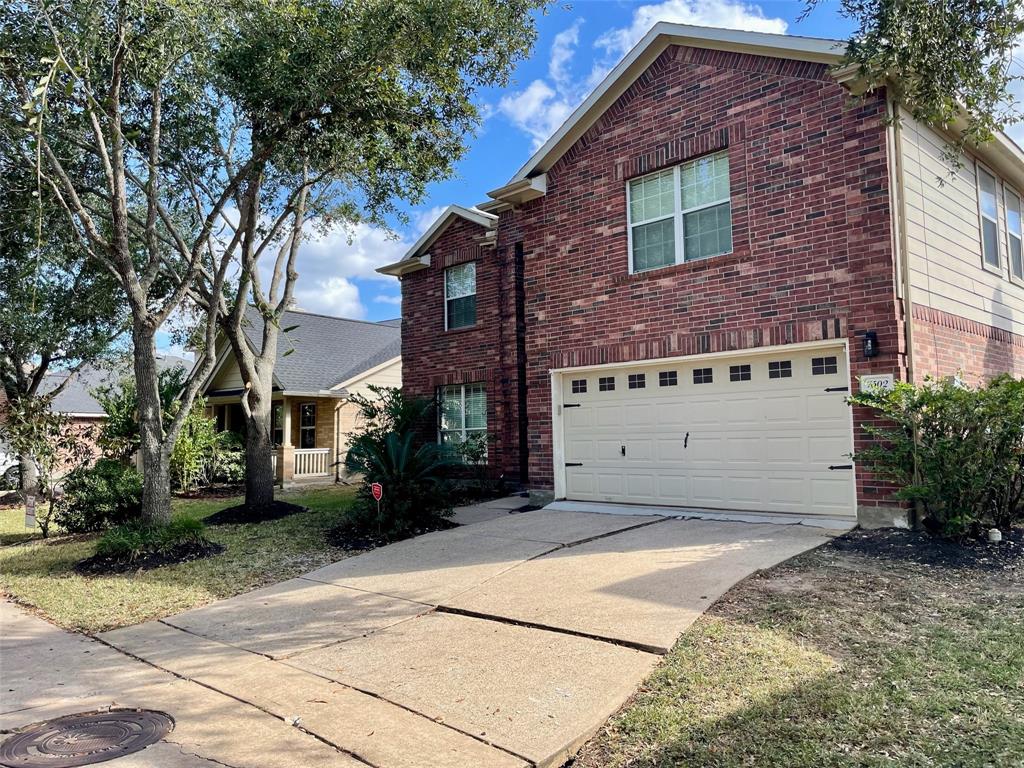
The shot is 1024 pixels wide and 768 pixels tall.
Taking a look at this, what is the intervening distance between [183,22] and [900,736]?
972cm

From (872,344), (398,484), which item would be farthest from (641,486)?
(872,344)

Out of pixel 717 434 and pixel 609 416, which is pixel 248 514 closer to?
pixel 609 416

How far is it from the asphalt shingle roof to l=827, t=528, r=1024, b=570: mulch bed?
15769 mm

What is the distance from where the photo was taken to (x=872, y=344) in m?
8.27

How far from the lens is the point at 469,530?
9.59m

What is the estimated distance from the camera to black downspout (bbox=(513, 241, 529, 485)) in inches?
560

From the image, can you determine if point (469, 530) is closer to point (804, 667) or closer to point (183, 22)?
point (804, 667)

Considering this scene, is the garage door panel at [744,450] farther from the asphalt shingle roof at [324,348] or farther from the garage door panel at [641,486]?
the asphalt shingle roof at [324,348]

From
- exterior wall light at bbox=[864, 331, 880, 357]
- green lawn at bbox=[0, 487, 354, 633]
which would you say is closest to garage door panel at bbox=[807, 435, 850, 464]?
exterior wall light at bbox=[864, 331, 880, 357]

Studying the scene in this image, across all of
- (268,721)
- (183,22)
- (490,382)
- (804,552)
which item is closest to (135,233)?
(183,22)

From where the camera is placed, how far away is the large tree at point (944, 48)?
6.01 metres

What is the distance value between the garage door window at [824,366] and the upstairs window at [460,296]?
322 inches

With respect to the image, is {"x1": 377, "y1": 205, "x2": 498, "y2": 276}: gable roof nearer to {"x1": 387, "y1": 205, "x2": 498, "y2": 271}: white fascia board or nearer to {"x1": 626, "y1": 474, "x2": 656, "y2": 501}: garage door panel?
{"x1": 387, "y1": 205, "x2": 498, "y2": 271}: white fascia board

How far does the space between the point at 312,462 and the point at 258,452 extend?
7.47 metres
